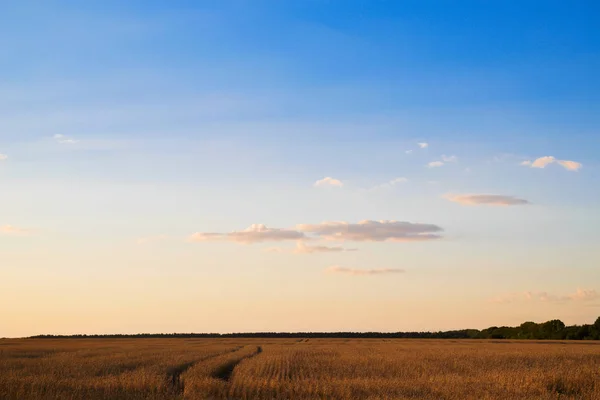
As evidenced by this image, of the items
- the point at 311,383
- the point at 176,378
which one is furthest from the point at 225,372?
the point at 311,383

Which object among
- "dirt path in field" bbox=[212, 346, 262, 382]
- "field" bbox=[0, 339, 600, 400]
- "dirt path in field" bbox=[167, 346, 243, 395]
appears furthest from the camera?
"dirt path in field" bbox=[212, 346, 262, 382]

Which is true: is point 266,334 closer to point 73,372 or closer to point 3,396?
point 73,372

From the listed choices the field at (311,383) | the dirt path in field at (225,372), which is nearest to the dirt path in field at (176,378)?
the field at (311,383)

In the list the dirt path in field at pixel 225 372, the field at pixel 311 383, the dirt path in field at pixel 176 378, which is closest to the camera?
the field at pixel 311 383

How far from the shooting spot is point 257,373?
30562mm

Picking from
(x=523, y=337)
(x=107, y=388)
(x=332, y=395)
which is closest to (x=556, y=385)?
(x=332, y=395)

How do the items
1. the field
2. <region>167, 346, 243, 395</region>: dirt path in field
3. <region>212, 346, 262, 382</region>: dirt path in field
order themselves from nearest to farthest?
the field < <region>167, 346, 243, 395</region>: dirt path in field < <region>212, 346, 262, 382</region>: dirt path in field

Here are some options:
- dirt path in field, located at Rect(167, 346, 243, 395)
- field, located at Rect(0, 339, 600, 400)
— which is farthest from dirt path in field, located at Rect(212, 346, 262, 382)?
dirt path in field, located at Rect(167, 346, 243, 395)

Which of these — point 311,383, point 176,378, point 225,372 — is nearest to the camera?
point 311,383

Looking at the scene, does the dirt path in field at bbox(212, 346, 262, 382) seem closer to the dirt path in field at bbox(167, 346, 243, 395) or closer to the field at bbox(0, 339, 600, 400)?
the field at bbox(0, 339, 600, 400)

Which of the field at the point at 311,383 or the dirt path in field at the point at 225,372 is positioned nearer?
the field at the point at 311,383

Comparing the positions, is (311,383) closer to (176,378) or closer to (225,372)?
(176,378)

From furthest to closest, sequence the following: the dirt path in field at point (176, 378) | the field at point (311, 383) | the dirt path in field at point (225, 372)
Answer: the dirt path in field at point (225, 372)
the dirt path in field at point (176, 378)
the field at point (311, 383)

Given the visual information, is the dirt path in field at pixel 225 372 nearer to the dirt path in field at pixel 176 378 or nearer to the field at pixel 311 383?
the field at pixel 311 383
